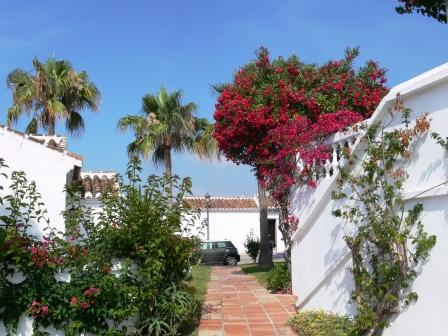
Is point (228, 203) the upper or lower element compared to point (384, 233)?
upper

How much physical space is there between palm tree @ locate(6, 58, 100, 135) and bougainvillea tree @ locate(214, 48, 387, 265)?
9.41 meters

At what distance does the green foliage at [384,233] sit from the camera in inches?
229

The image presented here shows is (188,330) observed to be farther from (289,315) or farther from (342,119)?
(342,119)

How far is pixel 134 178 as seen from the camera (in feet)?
24.6

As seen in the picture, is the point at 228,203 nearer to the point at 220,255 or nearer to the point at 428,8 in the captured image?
the point at 220,255

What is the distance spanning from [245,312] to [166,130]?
13.2 m

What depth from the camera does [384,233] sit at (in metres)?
6.04

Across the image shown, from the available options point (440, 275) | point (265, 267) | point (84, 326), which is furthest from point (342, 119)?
point (265, 267)

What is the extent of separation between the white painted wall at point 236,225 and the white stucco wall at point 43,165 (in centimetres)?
2745

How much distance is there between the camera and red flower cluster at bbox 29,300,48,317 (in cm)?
639

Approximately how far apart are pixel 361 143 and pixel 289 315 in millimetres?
3474

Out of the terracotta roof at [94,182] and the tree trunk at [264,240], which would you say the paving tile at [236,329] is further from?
the tree trunk at [264,240]

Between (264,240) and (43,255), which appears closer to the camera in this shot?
(43,255)

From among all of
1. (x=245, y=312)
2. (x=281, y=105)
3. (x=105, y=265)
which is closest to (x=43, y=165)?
(x=105, y=265)
